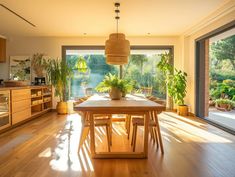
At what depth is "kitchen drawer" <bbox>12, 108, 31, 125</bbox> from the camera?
17.1 ft

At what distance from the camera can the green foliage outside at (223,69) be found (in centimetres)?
648

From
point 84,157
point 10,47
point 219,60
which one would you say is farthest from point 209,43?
point 10,47

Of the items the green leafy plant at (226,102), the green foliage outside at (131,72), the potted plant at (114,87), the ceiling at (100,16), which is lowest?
the green leafy plant at (226,102)

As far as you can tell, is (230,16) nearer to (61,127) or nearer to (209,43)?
(209,43)

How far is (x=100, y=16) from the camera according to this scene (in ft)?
18.4

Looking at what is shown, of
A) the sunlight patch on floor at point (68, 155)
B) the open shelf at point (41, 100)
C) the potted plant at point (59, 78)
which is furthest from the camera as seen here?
the potted plant at point (59, 78)

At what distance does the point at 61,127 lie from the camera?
545cm

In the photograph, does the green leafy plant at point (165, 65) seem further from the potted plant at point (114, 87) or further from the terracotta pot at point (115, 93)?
the terracotta pot at point (115, 93)

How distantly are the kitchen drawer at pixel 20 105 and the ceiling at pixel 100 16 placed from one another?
2049 millimetres

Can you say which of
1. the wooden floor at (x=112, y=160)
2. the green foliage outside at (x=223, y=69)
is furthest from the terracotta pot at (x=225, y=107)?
the wooden floor at (x=112, y=160)

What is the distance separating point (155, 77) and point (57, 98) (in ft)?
11.8

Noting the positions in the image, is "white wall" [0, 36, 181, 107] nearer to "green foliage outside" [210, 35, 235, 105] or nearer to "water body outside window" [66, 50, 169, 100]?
"water body outside window" [66, 50, 169, 100]

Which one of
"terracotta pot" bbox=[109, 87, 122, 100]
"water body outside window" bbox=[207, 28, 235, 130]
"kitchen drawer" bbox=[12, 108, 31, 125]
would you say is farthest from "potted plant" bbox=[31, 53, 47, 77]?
"water body outside window" bbox=[207, 28, 235, 130]

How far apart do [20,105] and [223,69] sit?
5724 mm
